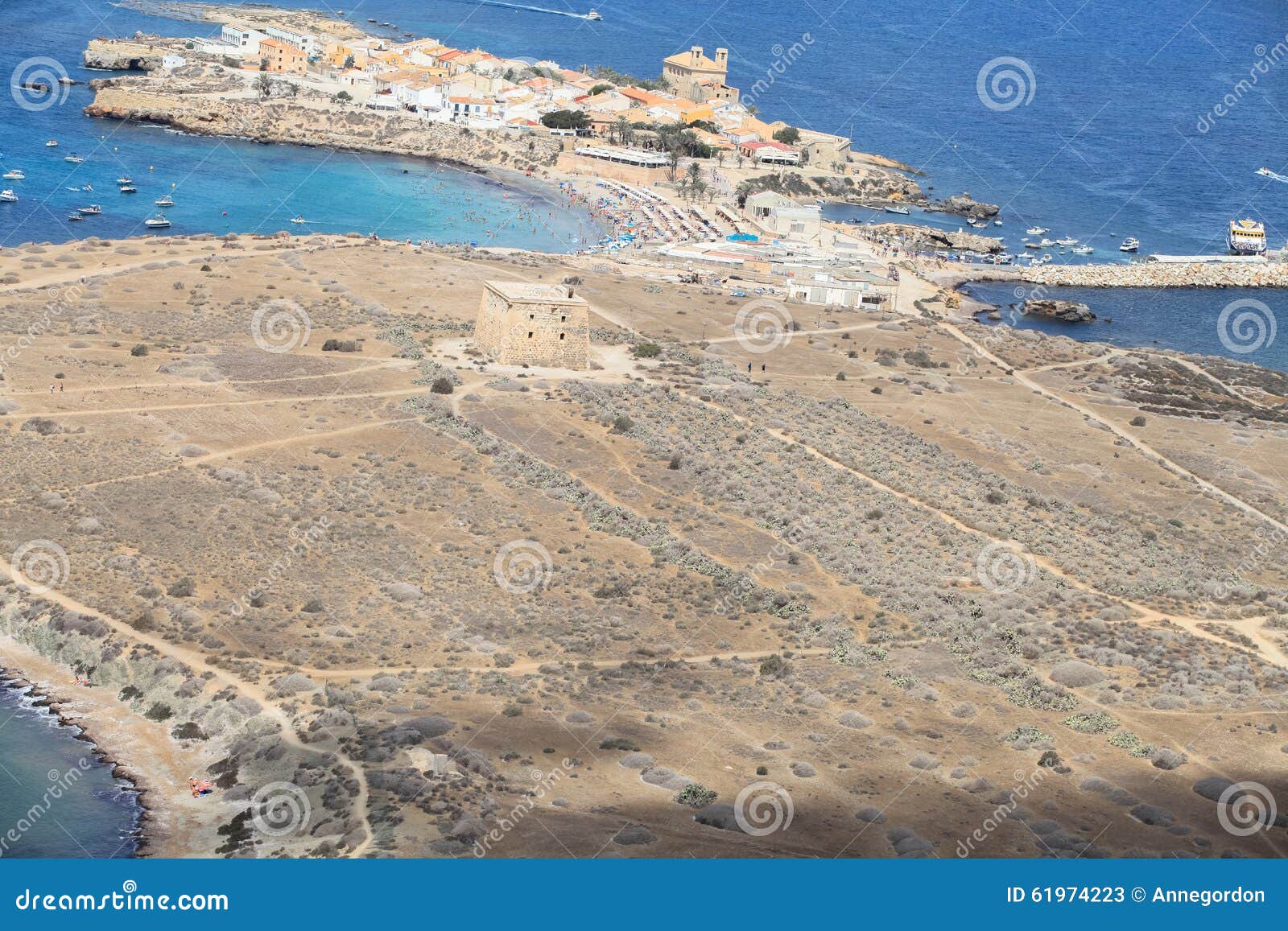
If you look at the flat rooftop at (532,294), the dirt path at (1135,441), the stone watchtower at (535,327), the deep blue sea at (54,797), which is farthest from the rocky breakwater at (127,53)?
the deep blue sea at (54,797)

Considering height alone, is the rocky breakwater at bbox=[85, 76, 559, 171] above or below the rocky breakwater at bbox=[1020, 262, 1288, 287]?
above

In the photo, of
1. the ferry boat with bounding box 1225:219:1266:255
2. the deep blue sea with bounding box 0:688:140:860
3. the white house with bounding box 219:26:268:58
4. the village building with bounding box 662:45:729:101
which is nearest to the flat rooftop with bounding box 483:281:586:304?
the deep blue sea with bounding box 0:688:140:860

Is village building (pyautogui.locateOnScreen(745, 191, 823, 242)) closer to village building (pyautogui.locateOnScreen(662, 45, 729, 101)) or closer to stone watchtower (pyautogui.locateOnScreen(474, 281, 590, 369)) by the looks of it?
stone watchtower (pyautogui.locateOnScreen(474, 281, 590, 369))

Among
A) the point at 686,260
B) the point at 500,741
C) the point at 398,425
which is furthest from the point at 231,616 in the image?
the point at 686,260

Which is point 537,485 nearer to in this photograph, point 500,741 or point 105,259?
Result: point 500,741

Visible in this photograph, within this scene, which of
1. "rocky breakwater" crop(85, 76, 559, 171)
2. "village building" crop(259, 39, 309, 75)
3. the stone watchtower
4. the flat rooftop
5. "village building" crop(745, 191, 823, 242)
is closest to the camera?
the flat rooftop

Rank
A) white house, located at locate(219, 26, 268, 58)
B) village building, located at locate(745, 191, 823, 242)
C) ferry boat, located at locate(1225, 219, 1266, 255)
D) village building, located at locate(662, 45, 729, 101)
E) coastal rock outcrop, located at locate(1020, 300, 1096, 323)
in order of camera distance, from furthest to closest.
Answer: white house, located at locate(219, 26, 268, 58) → village building, located at locate(662, 45, 729, 101) → ferry boat, located at locate(1225, 219, 1266, 255) → village building, located at locate(745, 191, 823, 242) → coastal rock outcrop, located at locate(1020, 300, 1096, 323)

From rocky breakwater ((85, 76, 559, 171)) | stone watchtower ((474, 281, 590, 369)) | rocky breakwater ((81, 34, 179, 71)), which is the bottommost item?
stone watchtower ((474, 281, 590, 369))

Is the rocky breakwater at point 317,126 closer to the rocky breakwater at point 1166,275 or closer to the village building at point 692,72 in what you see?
the village building at point 692,72
